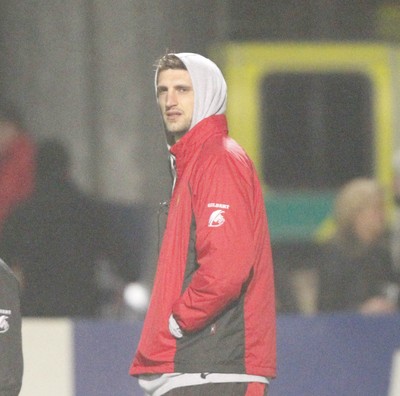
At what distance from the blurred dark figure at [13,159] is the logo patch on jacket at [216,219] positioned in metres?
3.47

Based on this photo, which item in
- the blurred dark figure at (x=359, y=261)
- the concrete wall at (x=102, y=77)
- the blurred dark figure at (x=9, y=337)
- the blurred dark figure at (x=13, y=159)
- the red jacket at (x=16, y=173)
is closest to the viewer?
the blurred dark figure at (x=9, y=337)

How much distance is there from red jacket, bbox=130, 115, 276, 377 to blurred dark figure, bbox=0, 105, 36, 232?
333cm

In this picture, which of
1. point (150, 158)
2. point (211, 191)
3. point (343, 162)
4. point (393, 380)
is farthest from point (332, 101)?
point (211, 191)

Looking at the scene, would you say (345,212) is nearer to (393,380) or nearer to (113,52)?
(393,380)

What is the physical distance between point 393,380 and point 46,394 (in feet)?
5.09

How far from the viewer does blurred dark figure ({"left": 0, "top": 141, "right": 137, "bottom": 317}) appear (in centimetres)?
686

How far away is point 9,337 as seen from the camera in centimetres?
380

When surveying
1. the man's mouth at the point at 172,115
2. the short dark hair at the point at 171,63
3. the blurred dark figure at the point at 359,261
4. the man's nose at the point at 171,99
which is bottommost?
the blurred dark figure at the point at 359,261

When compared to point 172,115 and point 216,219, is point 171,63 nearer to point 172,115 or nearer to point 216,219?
point 172,115

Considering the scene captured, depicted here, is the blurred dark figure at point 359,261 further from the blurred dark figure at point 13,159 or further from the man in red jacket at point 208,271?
the man in red jacket at point 208,271

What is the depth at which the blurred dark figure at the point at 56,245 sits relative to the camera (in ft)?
22.5

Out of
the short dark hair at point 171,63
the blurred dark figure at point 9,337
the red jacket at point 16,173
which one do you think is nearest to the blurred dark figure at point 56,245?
the red jacket at point 16,173

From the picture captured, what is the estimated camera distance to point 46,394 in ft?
19.2

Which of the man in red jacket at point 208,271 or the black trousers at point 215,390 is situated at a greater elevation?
the man in red jacket at point 208,271
